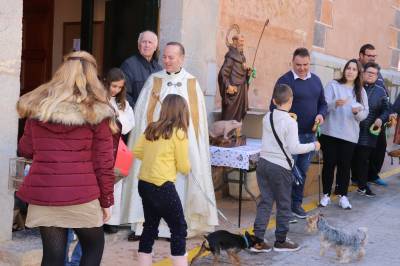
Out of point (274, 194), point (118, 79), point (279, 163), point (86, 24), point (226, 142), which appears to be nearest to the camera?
point (118, 79)

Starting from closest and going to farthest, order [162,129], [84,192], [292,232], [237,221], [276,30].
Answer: [84,192] < [162,129] < [292,232] < [237,221] < [276,30]

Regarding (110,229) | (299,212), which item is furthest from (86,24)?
(299,212)

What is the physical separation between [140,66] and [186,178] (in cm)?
113

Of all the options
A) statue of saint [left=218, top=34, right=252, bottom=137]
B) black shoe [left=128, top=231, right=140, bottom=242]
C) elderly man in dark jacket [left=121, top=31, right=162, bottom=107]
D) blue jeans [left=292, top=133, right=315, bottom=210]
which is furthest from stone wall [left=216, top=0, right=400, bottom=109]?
black shoe [left=128, top=231, right=140, bottom=242]

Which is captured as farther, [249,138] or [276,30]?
[276,30]

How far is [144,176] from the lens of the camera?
393 centimetres

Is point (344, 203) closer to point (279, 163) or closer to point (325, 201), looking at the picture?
point (325, 201)

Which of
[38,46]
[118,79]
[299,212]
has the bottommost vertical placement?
[299,212]

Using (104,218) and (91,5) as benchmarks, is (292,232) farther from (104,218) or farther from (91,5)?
(91,5)

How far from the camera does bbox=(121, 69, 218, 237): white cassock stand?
519cm

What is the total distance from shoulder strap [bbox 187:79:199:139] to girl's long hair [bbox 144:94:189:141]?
52.9 inches

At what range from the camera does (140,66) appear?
5414mm

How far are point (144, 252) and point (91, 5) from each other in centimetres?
408

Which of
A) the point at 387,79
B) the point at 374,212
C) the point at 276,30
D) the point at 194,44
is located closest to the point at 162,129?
the point at 194,44
